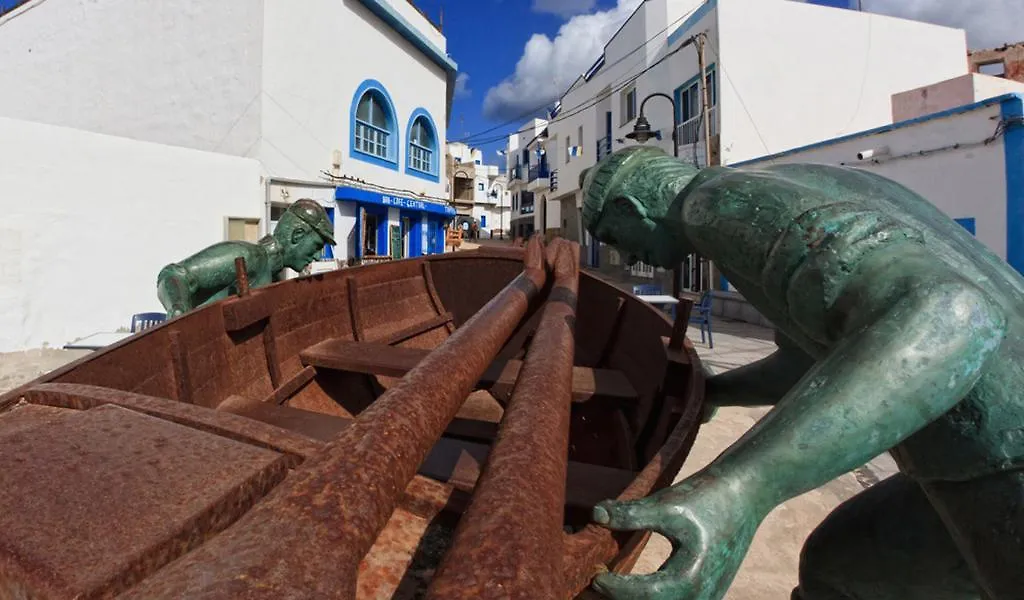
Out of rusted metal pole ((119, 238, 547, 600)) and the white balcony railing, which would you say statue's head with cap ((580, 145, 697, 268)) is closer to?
rusted metal pole ((119, 238, 547, 600))

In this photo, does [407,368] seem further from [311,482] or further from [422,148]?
[422,148]

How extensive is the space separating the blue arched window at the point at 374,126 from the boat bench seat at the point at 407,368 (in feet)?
34.5

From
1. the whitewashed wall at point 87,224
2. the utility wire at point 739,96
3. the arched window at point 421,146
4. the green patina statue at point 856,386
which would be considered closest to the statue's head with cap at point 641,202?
the green patina statue at point 856,386

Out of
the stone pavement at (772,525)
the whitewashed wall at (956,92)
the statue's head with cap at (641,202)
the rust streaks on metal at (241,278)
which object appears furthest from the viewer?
the whitewashed wall at (956,92)

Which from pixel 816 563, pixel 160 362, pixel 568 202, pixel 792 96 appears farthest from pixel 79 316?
pixel 568 202

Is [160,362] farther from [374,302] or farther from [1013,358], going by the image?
[1013,358]

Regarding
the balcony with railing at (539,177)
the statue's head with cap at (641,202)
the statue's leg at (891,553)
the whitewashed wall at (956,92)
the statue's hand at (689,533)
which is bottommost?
the statue's leg at (891,553)

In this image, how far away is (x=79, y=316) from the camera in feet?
23.0

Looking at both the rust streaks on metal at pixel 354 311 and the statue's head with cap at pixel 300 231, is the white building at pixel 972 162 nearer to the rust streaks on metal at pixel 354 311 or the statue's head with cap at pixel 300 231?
the rust streaks on metal at pixel 354 311

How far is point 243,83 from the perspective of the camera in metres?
10.2

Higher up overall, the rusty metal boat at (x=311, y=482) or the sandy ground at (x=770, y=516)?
the rusty metal boat at (x=311, y=482)

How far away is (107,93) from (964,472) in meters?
14.9

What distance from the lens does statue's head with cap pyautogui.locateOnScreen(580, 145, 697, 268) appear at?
5.05 ft

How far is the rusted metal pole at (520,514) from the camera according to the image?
24.5 inches
